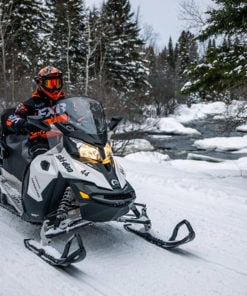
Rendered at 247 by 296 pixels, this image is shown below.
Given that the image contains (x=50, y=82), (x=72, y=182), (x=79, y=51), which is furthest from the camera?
(x=79, y=51)

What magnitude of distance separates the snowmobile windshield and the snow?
1139mm

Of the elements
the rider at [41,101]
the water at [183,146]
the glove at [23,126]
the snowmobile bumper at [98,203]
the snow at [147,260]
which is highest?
the rider at [41,101]

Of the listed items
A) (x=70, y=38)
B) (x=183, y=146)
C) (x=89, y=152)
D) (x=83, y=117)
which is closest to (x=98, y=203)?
(x=89, y=152)

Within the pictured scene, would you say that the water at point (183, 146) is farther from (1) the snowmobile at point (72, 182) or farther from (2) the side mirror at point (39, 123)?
(2) the side mirror at point (39, 123)

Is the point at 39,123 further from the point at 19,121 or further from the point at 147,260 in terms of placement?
the point at 147,260

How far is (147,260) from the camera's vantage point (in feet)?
11.8

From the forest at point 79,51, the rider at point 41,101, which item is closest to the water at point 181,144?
the forest at point 79,51

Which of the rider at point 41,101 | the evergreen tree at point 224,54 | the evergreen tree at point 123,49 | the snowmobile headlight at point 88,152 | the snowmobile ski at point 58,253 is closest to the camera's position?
the snowmobile ski at point 58,253

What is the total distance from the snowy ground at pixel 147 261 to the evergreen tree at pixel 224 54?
295 centimetres

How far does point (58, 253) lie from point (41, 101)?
6.80 ft

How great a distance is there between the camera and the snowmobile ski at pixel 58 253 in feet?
10.4

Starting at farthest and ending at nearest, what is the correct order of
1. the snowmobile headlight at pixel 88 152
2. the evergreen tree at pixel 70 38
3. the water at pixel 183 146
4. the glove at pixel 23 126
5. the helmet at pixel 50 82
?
the evergreen tree at pixel 70 38, the water at pixel 183 146, the helmet at pixel 50 82, the glove at pixel 23 126, the snowmobile headlight at pixel 88 152

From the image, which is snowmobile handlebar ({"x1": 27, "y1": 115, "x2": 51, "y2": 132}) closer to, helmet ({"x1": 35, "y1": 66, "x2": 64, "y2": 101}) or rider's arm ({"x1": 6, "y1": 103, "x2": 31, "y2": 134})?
rider's arm ({"x1": 6, "y1": 103, "x2": 31, "y2": 134})

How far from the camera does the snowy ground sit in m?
2.99
